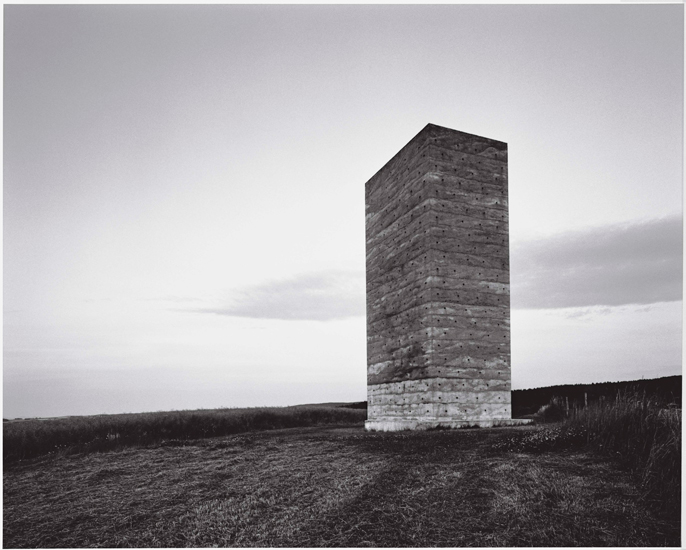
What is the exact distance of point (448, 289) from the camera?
15.1 m

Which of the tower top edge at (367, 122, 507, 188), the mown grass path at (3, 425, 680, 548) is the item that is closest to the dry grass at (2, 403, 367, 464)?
the mown grass path at (3, 425, 680, 548)

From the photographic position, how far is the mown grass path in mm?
6625

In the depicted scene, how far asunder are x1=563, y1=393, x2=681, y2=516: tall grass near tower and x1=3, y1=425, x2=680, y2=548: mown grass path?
11.6 inches

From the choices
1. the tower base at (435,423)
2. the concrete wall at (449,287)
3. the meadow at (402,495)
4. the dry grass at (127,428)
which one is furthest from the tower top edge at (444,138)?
the dry grass at (127,428)

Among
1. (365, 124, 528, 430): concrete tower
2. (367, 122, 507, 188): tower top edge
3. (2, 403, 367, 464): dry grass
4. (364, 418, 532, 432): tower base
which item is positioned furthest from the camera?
(367, 122, 507, 188): tower top edge

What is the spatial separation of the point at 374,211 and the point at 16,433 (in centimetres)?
1276

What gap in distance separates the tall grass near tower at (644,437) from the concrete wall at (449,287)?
4673 millimetres

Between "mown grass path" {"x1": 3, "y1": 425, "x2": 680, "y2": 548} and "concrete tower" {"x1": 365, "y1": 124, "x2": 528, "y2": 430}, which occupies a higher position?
"concrete tower" {"x1": 365, "y1": 124, "x2": 528, "y2": 430}

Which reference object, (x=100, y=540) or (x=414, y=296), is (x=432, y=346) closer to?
(x=414, y=296)

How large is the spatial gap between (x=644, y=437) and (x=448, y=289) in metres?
7.43

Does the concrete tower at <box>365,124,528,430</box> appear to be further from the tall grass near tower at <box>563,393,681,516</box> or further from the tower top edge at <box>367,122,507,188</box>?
the tall grass near tower at <box>563,393,681,516</box>

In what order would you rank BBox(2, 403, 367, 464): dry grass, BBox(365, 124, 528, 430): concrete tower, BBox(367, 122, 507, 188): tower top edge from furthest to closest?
BBox(367, 122, 507, 188): tower top edge → BBox(2, 403, 367, 464): dry grass → BBox(365, 124, 528, 430): concrete tower

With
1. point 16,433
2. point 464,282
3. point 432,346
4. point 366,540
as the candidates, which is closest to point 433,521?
point 366,540

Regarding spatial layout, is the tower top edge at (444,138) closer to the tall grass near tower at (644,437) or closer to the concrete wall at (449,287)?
the concrete wall at (449,287)
